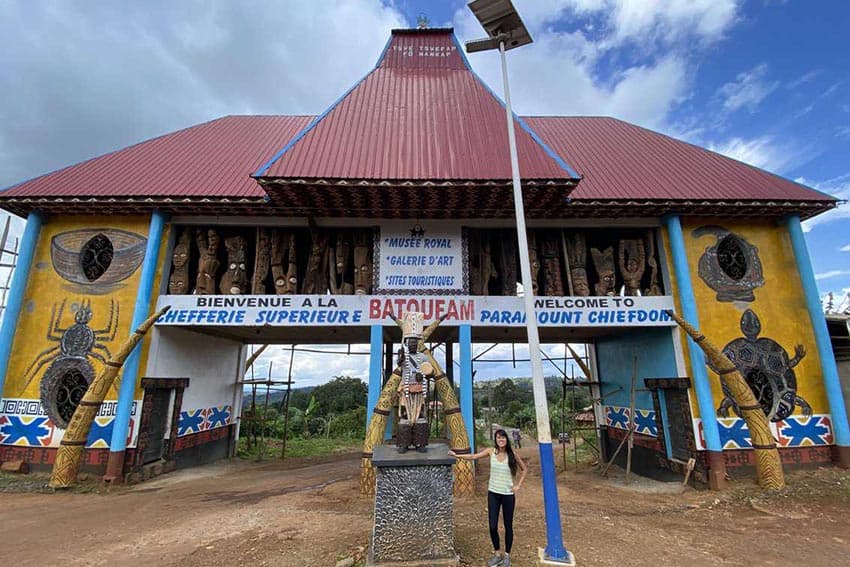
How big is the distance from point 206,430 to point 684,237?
14.8 m

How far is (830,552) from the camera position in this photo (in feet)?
18.2

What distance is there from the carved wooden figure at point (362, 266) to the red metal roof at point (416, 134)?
2.03 m

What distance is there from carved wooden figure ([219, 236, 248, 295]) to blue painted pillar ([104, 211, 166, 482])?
156 centimetres

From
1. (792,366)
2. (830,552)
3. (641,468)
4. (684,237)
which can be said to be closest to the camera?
(830,552)

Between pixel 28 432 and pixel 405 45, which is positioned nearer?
pixel 28 432

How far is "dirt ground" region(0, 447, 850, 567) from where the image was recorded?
5.23 m

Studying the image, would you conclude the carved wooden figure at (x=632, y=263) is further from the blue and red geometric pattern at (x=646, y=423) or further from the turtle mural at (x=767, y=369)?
the blue and red geometric pattern at (x=646, y=423)

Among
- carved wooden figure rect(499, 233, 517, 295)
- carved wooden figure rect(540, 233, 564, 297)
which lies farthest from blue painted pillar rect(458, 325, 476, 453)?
carved wooden figure rect(540, 233, 564, 297)

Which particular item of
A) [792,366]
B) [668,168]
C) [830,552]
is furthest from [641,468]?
[668,168]

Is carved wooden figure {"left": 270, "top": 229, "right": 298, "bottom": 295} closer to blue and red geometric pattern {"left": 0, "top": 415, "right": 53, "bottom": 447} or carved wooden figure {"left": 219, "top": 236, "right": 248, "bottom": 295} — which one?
carved wooden figure {"left": 219, "top": 236, "right": 248, "bottom": 295}

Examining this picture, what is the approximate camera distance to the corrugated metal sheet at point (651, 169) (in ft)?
33.5

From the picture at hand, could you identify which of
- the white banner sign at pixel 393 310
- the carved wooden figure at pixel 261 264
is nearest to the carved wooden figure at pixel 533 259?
the white banner sign at pixel 393 310

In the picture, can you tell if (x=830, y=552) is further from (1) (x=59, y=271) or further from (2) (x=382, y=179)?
(1) (x=59, y=271)

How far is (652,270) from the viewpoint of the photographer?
10500mm
